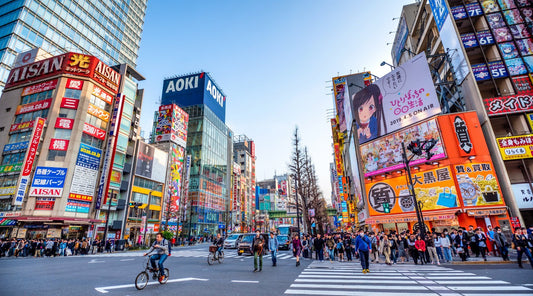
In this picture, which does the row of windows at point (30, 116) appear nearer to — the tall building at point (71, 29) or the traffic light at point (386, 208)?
the tall building at point (71, 29)

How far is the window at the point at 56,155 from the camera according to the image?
1264 inches

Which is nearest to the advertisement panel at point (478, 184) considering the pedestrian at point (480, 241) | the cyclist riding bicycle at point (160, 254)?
the pedestrian at point (480, 241)

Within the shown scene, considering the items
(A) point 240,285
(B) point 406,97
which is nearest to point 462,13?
(B) point 406,97

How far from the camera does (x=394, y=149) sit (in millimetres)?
28312

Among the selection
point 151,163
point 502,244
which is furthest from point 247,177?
point 502,244

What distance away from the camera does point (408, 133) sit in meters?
27.0

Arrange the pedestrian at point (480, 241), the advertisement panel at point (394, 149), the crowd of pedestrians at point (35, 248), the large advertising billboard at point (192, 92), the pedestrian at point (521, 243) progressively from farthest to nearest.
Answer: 1. the large advertising billboard at point (192, 92)
2. the advertisement panel at point (394, 149)
3. the crowd of pedestrians at point (35, 248)
4. the pedestrian at point (480, 241)
5. the pedestrian at point (521, 243)

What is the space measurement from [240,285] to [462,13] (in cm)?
3607

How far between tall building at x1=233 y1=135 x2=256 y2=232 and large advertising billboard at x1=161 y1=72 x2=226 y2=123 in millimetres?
22591

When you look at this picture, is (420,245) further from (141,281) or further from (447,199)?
(141,281)

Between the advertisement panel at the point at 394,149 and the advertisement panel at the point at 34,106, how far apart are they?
43.3 m

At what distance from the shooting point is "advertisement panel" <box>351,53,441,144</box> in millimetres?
26297

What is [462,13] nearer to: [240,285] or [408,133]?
[408,133]

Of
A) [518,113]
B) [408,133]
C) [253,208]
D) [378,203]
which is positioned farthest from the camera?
[253,208]
